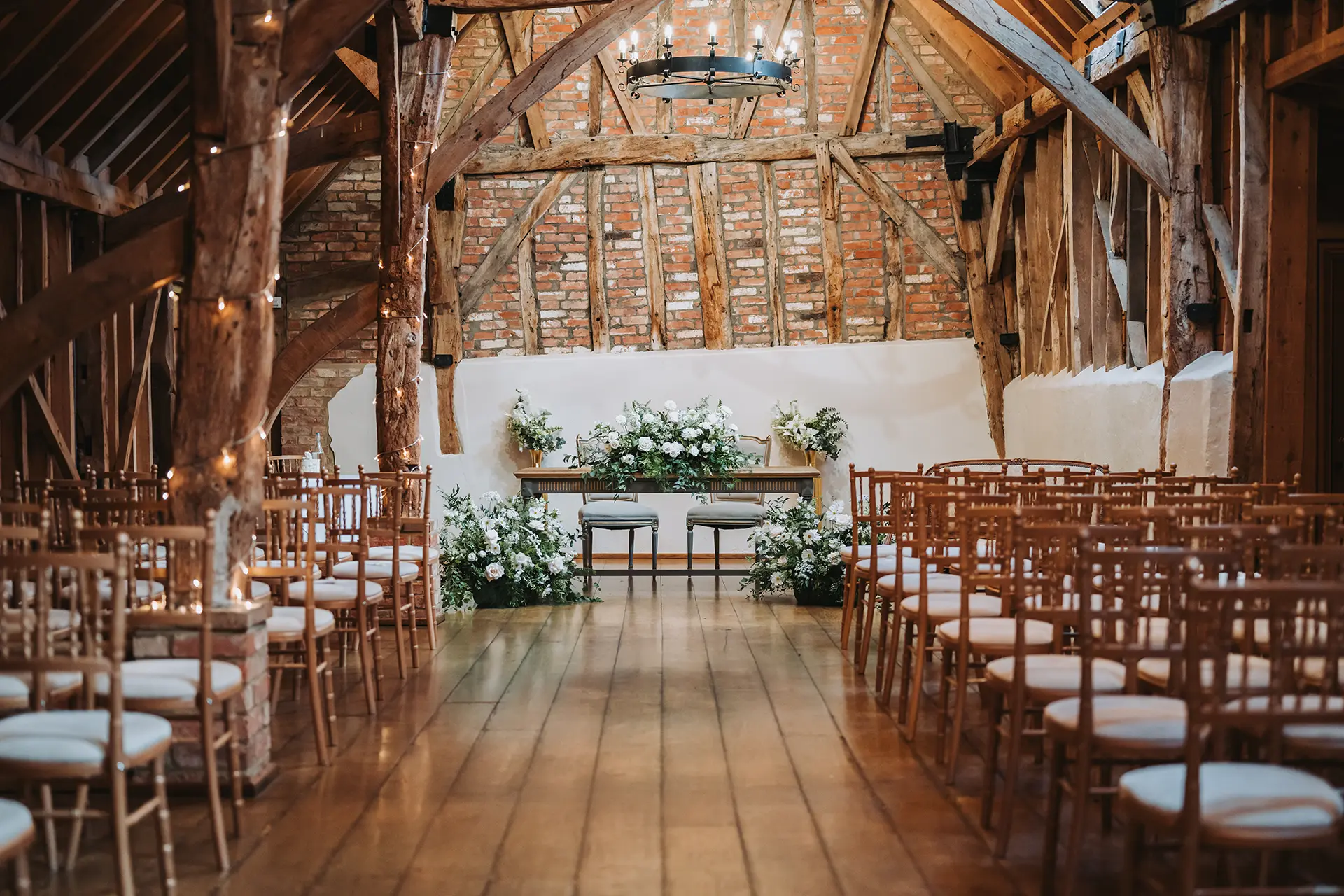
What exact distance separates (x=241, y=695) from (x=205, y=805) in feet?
1.13

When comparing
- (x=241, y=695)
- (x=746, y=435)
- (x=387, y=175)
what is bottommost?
(x=241, y=695)

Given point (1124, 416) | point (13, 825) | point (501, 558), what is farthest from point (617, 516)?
point (13, 825)

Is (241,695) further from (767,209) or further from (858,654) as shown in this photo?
(767,209)

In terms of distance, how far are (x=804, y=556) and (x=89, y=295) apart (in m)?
4.71

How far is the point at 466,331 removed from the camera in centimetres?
1120

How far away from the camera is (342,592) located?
5312 millimetres

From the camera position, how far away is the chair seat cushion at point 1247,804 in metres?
2.41

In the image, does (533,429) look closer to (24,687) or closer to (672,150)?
(672,150)

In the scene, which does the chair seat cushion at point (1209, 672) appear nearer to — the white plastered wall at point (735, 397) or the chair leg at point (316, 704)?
the chair leg at point (316, 704)

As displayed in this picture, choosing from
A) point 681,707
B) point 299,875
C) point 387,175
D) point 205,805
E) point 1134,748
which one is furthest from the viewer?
point 387,175

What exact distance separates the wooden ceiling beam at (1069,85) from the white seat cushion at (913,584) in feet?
9.66

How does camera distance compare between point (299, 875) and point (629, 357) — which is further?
point (629, 357)

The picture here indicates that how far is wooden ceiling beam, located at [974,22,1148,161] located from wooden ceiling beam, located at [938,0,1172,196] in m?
0.13

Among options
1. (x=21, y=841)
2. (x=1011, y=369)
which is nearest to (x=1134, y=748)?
(x=21, y=841)
